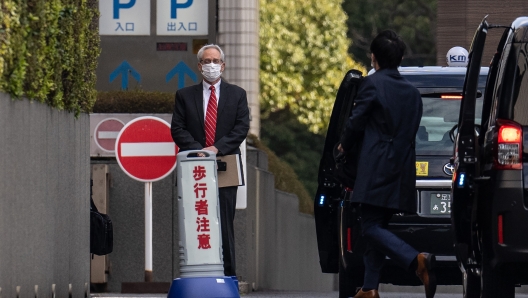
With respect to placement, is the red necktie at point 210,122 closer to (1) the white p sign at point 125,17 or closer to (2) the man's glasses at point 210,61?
(2) the man's glasses at point 210,61

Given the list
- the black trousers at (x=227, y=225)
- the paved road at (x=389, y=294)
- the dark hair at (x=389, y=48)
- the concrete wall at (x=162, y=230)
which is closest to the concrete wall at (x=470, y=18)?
the paved road at (x=389, y=294)

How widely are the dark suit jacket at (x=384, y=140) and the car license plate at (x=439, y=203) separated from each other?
4.46 feet

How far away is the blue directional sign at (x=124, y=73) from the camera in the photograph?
768 inches

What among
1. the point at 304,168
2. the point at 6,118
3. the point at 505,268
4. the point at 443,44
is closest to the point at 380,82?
the point at 505,268

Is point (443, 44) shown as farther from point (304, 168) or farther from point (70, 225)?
point (304, 168)

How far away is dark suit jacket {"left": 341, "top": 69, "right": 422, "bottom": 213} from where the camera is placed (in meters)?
9.91

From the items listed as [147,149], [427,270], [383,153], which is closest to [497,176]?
[427,270]

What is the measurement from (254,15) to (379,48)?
39.4 feet

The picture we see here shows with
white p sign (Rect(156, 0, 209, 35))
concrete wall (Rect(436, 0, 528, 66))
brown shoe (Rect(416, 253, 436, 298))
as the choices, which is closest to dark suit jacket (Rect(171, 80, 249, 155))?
brown shoe (Rect(416, 253, 436, 298))

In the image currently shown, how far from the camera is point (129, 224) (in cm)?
1647

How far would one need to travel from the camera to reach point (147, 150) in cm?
1402

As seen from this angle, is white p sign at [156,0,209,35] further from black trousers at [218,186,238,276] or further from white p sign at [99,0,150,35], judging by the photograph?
black trousers at [218,186,238,276]

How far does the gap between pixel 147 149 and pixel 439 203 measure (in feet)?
11.6

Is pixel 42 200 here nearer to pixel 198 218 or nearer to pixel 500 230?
pixel 198 218
